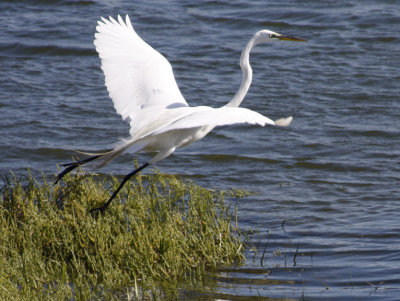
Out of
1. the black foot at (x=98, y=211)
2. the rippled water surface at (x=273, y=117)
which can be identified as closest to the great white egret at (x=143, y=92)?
the black foot at (x=98, y=211)

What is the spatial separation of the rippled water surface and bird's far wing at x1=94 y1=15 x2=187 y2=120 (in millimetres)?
1305

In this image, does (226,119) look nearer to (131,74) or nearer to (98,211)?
(98,211)

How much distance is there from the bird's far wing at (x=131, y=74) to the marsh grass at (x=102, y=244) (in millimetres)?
815

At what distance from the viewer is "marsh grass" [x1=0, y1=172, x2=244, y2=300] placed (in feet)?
13.8

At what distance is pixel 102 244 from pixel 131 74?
1903 millimetres

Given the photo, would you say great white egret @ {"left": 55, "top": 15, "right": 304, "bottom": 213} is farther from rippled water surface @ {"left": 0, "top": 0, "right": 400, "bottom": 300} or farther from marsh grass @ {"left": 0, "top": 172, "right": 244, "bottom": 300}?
rippled water surface @ {"left": 0, "top": 0, "right": 400, "bottom": 300}

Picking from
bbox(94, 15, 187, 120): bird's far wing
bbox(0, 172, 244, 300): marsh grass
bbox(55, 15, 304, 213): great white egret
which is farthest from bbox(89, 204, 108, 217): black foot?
bbox(94, 15, 187, 120): bird's far wing

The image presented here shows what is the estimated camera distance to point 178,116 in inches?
209

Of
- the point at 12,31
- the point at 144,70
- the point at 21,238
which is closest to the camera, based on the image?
the point at 21,238

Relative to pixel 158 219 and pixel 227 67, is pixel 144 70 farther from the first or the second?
pixel 227 67

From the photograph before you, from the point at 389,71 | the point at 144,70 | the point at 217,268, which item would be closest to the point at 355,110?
the point at 389,71

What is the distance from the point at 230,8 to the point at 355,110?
4.99 meters

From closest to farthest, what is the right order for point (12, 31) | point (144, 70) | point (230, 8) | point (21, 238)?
1. point (21, 238)
2. point (144, 70)
3. point (12, 31)
4. point (230, 8)

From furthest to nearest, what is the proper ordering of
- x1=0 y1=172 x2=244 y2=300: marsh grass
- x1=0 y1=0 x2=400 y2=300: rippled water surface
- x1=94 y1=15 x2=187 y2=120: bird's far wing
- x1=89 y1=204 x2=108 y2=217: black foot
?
x1=94 y1=15 x2=187 y2=120: bird's far wing
x1=0 y1=0 x2=400 y2=300: rippled water surface
x1=89 y1=204 x2=108 y2=217: black foot
x1=0 y1=172 x2=244 y2=300: marsh grass
